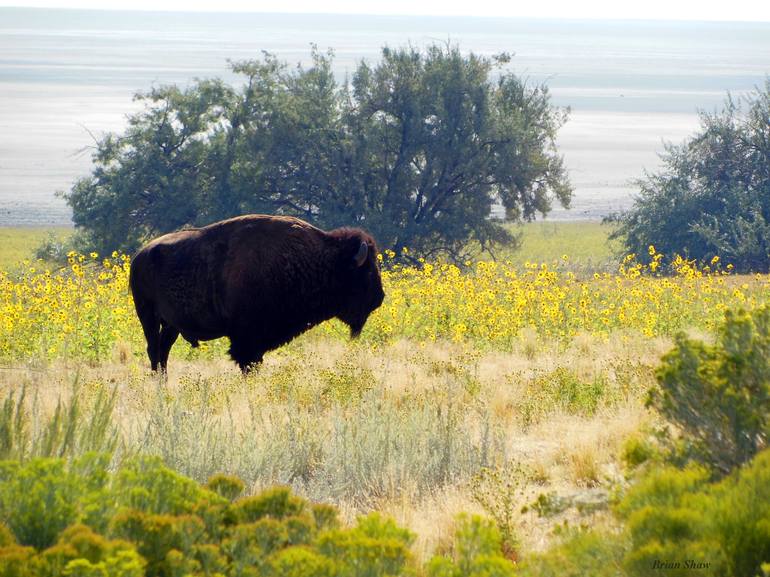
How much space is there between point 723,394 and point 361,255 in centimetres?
605

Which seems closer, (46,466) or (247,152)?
(46,466)

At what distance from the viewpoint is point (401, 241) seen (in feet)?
97.2

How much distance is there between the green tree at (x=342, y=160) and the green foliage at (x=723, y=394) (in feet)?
80.9

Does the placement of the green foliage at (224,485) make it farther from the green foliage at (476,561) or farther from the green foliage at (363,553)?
the green foliage at (476,561)

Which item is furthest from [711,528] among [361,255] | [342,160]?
[342,160]

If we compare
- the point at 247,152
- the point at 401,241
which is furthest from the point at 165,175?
the point at 401,241

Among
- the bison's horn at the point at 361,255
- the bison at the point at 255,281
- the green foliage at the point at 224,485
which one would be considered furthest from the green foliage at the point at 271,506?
the bison's horn at the point at 361,255

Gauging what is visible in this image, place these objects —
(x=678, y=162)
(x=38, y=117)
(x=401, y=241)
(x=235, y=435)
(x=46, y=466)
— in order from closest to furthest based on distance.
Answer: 1. (x=46, y=466)
2. (x=235, y=435)
3. (x=401, y=241)
4. (x=678, y=162)
5. (x=38, y=117)

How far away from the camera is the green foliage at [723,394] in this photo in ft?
15.3

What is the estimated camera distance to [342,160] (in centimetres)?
3017

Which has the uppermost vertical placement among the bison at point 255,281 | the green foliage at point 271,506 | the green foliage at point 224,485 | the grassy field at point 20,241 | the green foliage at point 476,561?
the green foliage at point 476,561

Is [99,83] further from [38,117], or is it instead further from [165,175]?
[165,175]

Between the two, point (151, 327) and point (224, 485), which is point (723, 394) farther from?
point (151, 327)

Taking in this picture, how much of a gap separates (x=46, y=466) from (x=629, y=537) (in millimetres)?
2051
